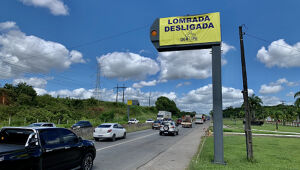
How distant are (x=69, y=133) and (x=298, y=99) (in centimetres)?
6497

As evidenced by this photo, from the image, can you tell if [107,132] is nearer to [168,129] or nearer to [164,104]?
[168,129]

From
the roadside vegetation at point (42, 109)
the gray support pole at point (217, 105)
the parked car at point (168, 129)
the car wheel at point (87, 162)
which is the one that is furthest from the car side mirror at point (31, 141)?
the roadside vegetation at point (42, 109)

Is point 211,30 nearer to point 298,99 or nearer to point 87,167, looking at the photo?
point 87,167

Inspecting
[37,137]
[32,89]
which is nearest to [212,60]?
[37,137]

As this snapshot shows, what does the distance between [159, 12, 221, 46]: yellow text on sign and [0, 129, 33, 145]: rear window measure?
7675 millimetres

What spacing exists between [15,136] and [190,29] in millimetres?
→ 8672

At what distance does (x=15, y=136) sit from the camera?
539cm

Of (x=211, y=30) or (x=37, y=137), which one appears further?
(x=211, y=30)

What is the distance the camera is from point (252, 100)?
67438mm

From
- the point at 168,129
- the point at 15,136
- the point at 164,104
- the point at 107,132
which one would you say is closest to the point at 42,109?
the point at 168,129

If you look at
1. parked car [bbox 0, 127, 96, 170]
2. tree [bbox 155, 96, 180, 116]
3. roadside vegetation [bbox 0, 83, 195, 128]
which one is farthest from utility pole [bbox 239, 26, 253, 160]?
tree [bbox 155, 96, 180, 116]

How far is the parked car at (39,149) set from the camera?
4.49 meters

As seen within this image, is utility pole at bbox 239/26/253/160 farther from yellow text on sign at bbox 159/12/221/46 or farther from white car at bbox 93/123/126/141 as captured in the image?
white car at bbox 93/123/126/141

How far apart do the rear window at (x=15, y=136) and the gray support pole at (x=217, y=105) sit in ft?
24.3
